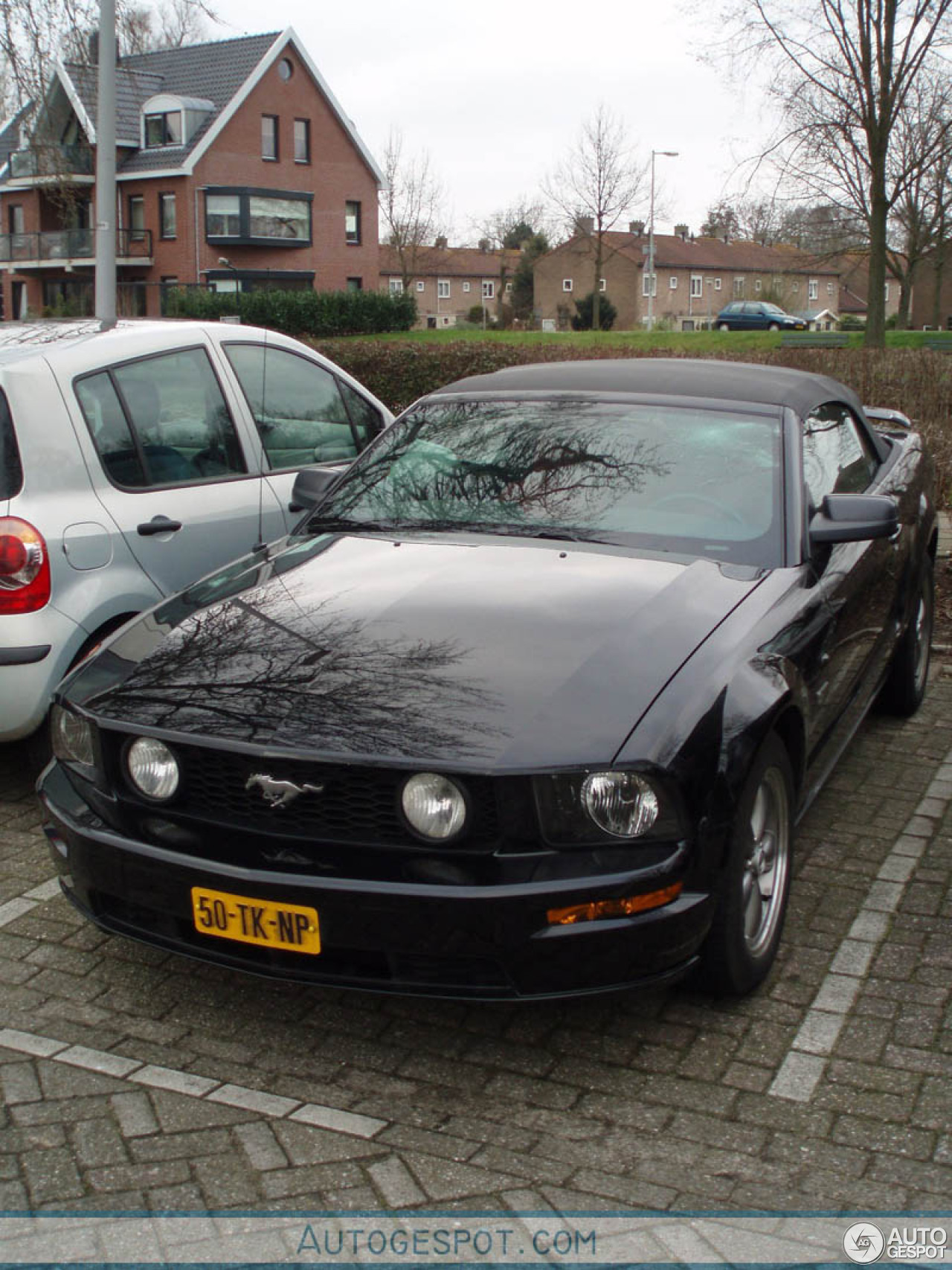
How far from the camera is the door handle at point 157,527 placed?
540 centimetres

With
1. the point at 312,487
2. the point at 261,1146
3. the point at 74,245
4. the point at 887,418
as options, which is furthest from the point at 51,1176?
the point at 74,245

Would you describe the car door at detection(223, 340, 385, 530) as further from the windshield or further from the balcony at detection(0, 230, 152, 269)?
the balcony at detection(0, 230, 152, 269)

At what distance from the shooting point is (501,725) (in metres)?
3.21

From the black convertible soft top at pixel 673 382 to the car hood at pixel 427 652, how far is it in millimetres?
991

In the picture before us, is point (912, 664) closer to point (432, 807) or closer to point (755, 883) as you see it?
point (755, 883)

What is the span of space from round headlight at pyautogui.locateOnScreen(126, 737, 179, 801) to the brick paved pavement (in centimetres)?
67

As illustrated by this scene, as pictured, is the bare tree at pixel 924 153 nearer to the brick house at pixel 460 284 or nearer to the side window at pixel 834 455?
the side window at pixel 834 455

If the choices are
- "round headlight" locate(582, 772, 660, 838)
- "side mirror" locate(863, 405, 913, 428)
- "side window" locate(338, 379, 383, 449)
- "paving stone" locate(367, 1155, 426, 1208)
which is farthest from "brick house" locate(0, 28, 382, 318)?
"paving stone" locate(367, 1155, 426, 1208)

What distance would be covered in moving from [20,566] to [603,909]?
275 cm

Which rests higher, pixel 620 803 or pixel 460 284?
pixel 460 284

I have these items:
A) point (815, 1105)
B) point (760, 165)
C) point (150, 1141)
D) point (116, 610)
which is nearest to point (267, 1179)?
point (150, 1141)

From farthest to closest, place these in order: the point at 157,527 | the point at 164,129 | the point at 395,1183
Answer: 1. the point at 164,129
2. the point at 157,527
3. the point at 395,1183

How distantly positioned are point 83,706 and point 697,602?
5.58 ft

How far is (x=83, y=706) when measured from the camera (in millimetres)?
3676
